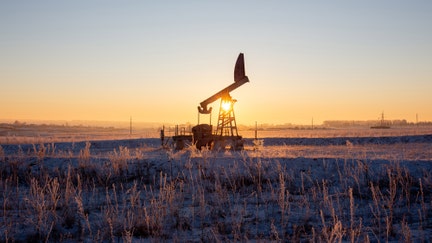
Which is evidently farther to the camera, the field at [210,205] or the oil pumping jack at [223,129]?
the oil pumping jack at [223,129]

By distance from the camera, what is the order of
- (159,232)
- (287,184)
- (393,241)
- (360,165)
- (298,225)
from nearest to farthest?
(393,241), (159,232), (298,225), (287,184), (360,165)

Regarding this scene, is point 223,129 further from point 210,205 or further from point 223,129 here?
point 210,205

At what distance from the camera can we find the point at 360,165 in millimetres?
10234

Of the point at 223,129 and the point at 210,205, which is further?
the point at 223,129

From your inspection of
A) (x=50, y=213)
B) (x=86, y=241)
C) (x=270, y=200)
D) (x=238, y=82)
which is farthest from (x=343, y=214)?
(x=238, y=82)

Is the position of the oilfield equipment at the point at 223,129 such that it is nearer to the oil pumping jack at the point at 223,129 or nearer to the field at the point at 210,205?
the oil pumping jack at the point at 223,129

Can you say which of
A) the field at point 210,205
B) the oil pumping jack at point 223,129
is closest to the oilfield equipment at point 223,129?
the oil pumping jack at point 223,129

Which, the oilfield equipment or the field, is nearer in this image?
the field

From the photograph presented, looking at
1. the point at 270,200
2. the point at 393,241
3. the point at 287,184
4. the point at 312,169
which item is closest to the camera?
the point at 393,241

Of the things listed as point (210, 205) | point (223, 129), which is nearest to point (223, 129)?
point (223, 129)

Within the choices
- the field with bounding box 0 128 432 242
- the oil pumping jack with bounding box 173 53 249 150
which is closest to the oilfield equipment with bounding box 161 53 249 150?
the oil pumping jack with bounding box 173 53 249 150

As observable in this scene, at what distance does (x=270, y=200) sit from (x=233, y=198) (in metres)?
0.77

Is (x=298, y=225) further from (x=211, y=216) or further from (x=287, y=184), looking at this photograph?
(x=287, y=184)

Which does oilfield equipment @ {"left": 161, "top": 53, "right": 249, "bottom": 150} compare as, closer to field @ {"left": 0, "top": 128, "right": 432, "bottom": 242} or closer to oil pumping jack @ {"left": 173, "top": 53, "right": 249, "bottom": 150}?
oil pumping jack @ {"left": 173, "top": 53, "right": 249, "bottom": 150}
